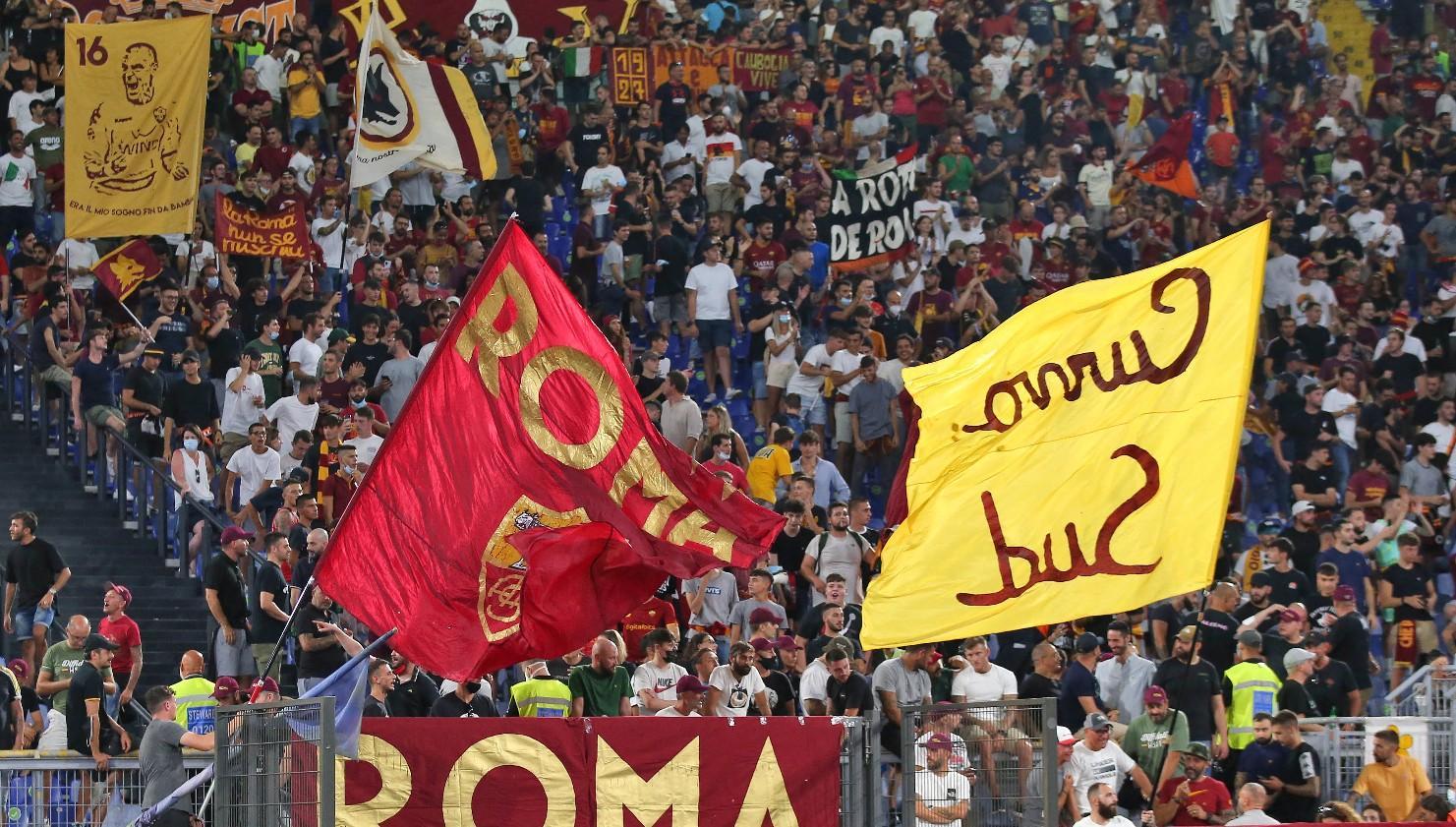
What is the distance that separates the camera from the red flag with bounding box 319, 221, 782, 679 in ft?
42.2

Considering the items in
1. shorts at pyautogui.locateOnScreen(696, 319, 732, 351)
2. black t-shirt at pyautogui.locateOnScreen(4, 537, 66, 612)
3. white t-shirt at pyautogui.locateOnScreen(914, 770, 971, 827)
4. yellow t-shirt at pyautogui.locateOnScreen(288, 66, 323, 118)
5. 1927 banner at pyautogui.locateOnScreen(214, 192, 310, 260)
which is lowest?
white t-shirt at pyautogui.locateOnScreen(914, 770, 971, 827)

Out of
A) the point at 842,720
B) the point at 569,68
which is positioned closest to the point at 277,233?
the point at 569,68

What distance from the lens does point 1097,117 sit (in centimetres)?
3094

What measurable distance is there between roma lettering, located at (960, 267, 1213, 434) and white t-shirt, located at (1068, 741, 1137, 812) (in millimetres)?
3966

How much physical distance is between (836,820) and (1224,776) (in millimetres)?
4820

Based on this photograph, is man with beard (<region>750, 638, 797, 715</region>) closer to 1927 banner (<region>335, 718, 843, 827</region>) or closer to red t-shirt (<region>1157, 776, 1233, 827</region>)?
red t-shirt (<region>1157, 776, 1233, 827</region>)

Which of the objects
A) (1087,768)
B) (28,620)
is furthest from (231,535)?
(1087,768)

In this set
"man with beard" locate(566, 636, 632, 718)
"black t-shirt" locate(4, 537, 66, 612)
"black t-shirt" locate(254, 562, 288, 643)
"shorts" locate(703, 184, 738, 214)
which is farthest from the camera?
"shorts" locate(703, 184, 738, 214)

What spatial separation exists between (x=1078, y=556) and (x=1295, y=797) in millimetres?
5202

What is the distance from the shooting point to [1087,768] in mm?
15836

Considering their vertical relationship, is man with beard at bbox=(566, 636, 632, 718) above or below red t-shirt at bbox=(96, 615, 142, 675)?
below

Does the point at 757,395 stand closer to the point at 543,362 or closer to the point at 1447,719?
the point at 1447,719

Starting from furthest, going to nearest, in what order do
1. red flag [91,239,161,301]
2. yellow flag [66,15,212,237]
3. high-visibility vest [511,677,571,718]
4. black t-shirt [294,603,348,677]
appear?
1. red flag [91,239,161,301]
2. yellow flag [66,15,212,237]
3. black t-shirt [294,603,348,677]
4. high-visibility vest [511,677,571,718]

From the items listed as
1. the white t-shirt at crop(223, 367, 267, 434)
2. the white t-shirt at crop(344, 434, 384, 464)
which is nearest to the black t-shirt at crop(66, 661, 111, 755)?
the white t-shirt at crop(344, 434, 384, 464)
